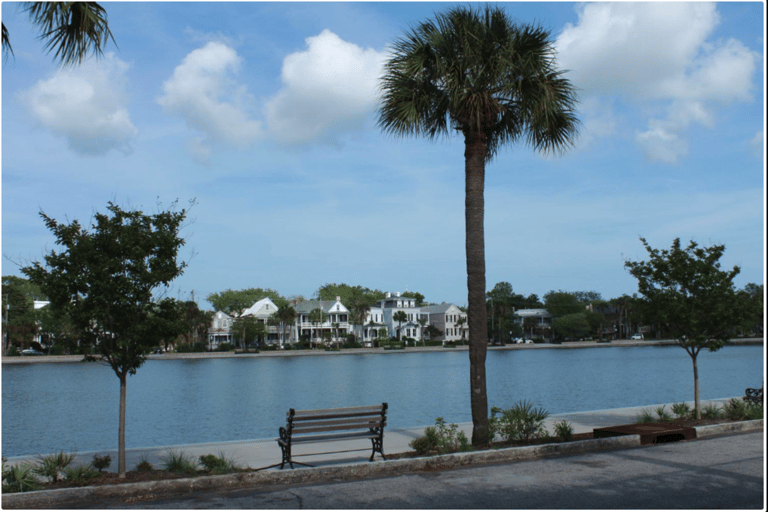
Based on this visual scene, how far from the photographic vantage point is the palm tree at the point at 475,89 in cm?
1296

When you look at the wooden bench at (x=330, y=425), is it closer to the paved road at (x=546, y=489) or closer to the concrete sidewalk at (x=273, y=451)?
the concrete sidewalk at (x=273, y=451)

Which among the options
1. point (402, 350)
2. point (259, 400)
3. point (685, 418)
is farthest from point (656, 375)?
point (402, 350)

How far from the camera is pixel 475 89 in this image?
13109 mm

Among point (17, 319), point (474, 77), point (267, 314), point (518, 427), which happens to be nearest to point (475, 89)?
point (474, 77)

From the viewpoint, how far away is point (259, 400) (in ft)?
115

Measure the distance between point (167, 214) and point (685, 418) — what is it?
12291 mm

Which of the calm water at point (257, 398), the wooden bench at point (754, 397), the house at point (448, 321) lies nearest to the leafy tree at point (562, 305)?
the house at point (448, 321)

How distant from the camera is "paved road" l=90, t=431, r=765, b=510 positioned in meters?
8.18

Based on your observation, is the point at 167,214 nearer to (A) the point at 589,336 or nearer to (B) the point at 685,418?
(B) the point at 685,418

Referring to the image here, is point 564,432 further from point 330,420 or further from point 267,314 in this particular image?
point 267,314

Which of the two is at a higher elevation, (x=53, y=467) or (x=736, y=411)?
(x=53, y=467)

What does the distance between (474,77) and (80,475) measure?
382 inches

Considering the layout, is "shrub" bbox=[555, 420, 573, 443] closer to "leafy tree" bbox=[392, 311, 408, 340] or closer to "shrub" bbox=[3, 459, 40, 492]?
"shrub" bbox=[3, 459, 40, 492]

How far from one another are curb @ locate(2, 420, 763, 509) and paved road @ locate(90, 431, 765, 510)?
0.28m
